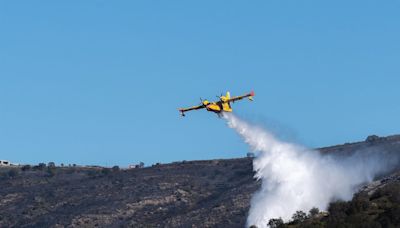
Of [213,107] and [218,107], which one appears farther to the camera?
[218,107]

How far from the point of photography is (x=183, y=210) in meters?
193

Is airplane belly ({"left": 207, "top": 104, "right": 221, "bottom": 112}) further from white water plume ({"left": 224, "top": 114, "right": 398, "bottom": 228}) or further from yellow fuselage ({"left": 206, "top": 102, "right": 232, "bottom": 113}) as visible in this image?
white water plume ({"left": 224, "top": 114, "right": 398, "bottom": 228})

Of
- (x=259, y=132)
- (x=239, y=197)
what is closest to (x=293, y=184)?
(x=259, y=132)

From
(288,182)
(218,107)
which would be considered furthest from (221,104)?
(288,182)

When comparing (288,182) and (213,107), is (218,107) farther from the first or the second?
(288,182)

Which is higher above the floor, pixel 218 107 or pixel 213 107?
pixel 218 107

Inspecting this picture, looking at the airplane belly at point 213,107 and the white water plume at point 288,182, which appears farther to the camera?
the white water plume at point 288,182

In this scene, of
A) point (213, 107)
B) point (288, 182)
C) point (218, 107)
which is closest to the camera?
point (213, 107)

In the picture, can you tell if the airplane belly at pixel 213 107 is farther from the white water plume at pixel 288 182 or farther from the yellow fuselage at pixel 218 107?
the white water plume at pixel 288 182

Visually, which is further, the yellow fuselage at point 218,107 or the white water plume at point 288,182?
the white water plume at point 288,182

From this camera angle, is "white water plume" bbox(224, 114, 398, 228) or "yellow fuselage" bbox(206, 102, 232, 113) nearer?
"yellow fuselage" bbox(206, 102, 232, 113)

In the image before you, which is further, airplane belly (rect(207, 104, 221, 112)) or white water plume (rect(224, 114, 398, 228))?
white water plume (rect(224, 114, 398, 228))

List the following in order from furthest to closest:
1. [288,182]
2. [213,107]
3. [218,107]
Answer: [288,182]
[218,107]
[213,107]

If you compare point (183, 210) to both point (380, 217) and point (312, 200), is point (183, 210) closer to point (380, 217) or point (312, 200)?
point (312, 200)
